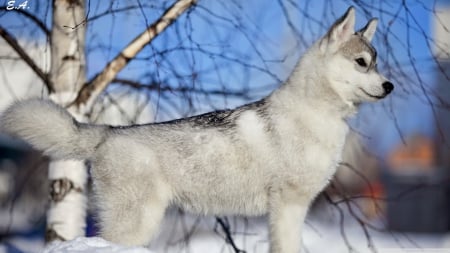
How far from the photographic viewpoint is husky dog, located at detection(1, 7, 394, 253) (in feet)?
14.3

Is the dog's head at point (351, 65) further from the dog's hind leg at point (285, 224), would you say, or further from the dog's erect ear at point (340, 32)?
the dog's hind leg at point (285, 224)

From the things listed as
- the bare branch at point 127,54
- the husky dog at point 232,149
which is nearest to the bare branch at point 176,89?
the bare branch at point 127,54

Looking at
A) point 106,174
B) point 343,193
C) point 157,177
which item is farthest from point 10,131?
point 343,193

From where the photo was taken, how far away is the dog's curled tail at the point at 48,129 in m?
4.45

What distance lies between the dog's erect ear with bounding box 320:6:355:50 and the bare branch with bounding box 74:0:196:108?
1635 millimetres

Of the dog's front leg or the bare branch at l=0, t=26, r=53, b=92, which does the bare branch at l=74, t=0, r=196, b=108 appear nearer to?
the bare branch at l=0, t=26, r=53, b=92

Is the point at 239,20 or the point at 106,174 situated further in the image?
the point at 239,20

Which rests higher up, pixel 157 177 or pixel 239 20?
pixel 239 20

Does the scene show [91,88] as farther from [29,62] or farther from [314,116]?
[314,116]

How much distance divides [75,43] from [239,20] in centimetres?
157

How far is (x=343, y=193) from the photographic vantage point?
264 inches

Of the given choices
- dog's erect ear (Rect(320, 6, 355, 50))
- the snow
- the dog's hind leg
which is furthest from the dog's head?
the snow

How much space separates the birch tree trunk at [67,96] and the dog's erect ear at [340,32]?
2335mm

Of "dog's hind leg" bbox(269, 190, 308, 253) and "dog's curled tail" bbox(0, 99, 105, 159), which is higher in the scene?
"dog's curled tail" bbox(0, 99, 105, 159)
